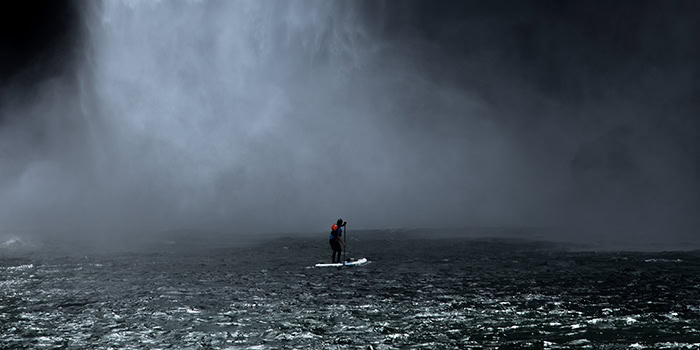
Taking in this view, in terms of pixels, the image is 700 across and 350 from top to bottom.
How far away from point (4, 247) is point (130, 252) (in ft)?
67.1

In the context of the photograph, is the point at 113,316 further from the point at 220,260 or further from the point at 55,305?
the point at 220,260

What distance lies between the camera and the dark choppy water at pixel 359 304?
1959 cm

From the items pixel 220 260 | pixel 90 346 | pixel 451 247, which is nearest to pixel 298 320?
pixel 90 346

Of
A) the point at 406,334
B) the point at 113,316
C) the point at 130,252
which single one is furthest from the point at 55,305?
the point at 130,252

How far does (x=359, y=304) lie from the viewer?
26.3 metres

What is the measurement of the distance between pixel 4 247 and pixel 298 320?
5828 centimetres

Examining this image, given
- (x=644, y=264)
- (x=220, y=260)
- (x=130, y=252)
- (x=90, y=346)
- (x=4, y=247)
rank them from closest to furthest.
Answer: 1. (x=90, y=346)
2. (x=644, y=264)
3. (x=220, y=260)
4. (x=130, y=252)
5. (x=4, y=247)

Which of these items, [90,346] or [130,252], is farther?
[130,252]

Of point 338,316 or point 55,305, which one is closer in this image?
point 338,316

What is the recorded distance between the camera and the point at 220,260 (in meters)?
49.4

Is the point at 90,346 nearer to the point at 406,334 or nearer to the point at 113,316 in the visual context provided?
the point at 113,316

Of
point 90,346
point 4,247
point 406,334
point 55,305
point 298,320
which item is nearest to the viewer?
point 90,346

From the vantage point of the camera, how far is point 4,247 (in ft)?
213

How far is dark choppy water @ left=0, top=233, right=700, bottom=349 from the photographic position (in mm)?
19594
